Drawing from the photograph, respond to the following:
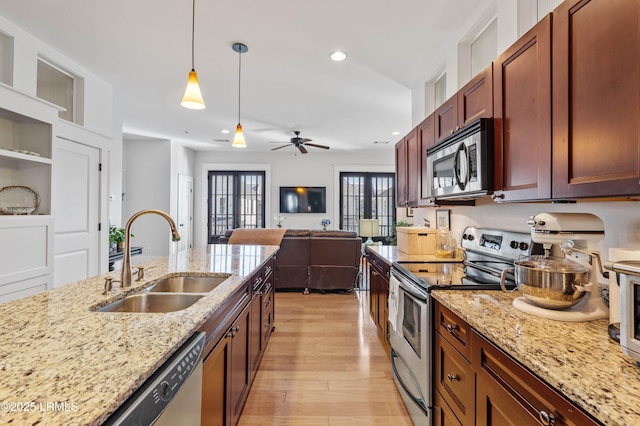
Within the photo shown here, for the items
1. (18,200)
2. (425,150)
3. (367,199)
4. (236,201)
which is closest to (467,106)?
(425,150)

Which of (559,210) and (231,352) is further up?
(559,210)

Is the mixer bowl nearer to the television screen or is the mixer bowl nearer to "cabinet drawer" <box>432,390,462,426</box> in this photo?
"cabinet drawer" <box>432,390,462,426</box>

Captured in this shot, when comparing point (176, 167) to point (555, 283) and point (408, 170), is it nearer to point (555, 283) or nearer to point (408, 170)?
point (408, 170)

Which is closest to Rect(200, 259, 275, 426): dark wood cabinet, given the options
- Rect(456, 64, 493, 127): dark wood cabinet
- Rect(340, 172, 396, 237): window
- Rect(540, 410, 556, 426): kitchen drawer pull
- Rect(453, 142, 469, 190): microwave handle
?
Rect(540, 410, 556, 426): kitchen drawer pull

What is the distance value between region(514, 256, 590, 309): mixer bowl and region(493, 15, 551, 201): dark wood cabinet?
0.29 m

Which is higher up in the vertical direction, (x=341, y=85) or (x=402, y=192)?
(x=341, y=85)

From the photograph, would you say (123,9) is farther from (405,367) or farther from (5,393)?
(405,367)

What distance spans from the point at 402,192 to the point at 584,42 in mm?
2139

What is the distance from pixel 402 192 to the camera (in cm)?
316

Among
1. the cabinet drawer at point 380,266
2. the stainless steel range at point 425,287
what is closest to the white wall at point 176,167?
the cabinet drawer at point 380,266

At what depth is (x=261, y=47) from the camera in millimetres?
2838

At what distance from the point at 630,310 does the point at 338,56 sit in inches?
114

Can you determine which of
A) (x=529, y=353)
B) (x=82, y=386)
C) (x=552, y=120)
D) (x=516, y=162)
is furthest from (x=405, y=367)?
(x=82, y=386)

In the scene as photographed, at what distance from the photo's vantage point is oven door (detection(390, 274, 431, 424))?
1.57 meters
